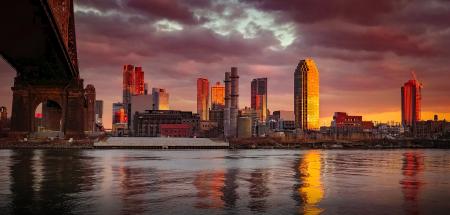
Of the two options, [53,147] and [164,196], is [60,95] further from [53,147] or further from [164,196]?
[164,196]

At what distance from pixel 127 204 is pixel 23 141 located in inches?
3363

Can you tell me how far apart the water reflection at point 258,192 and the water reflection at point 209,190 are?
170cm

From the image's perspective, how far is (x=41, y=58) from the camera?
247 feet

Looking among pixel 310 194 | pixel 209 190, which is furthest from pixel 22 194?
pixel 310 194

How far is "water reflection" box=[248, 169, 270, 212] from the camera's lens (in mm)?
23078

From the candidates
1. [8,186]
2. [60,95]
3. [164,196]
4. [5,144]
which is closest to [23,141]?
[5,144]

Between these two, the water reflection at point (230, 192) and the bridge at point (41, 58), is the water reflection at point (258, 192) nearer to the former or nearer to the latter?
the water reflection at point (230, 192)

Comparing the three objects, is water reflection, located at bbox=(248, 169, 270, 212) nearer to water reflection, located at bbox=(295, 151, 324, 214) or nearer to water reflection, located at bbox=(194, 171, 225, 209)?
water reflection, located at bbox=(194, 171, 225, 209)

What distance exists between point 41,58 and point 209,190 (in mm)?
55718

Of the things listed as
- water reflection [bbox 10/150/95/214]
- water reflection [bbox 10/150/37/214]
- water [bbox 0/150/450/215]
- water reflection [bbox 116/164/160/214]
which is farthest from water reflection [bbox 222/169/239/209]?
water reflection [bbox 10/150/37/214]

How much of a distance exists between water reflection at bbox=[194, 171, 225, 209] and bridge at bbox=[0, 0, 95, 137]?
61.3 ft

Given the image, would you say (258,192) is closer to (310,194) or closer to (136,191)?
(310,194)

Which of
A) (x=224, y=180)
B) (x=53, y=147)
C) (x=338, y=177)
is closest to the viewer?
(x=224, y=180)

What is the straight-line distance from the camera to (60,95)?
350 ft
